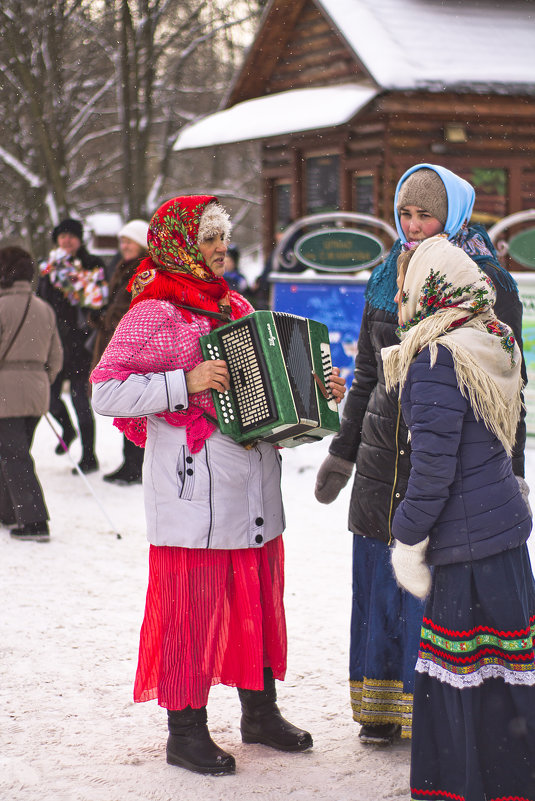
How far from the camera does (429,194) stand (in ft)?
11.2

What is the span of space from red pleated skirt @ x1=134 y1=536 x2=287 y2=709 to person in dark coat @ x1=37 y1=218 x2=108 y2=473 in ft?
17.0

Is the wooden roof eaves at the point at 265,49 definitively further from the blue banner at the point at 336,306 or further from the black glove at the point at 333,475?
the black glove at the point at 333,475

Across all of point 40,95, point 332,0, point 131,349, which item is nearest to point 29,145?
point 40,95

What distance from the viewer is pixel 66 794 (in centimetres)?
321

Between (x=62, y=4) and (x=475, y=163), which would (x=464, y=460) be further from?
(x=62, y=4)

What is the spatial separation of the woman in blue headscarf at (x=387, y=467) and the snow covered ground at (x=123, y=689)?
9.1 inches

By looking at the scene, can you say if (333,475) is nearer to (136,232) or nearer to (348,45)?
(136,232)

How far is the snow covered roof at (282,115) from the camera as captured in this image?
1234 centimetres

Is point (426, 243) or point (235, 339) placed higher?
point (426, 243)

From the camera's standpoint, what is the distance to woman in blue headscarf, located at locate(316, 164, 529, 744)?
134 inches

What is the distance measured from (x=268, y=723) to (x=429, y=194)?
1.95 m

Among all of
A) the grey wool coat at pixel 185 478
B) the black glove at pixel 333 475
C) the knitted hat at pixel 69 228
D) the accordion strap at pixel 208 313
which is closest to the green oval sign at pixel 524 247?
the knitted hat at pixel 69 228

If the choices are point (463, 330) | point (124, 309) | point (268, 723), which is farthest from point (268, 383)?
point (124, 309)

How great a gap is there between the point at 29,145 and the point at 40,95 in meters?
2.41
